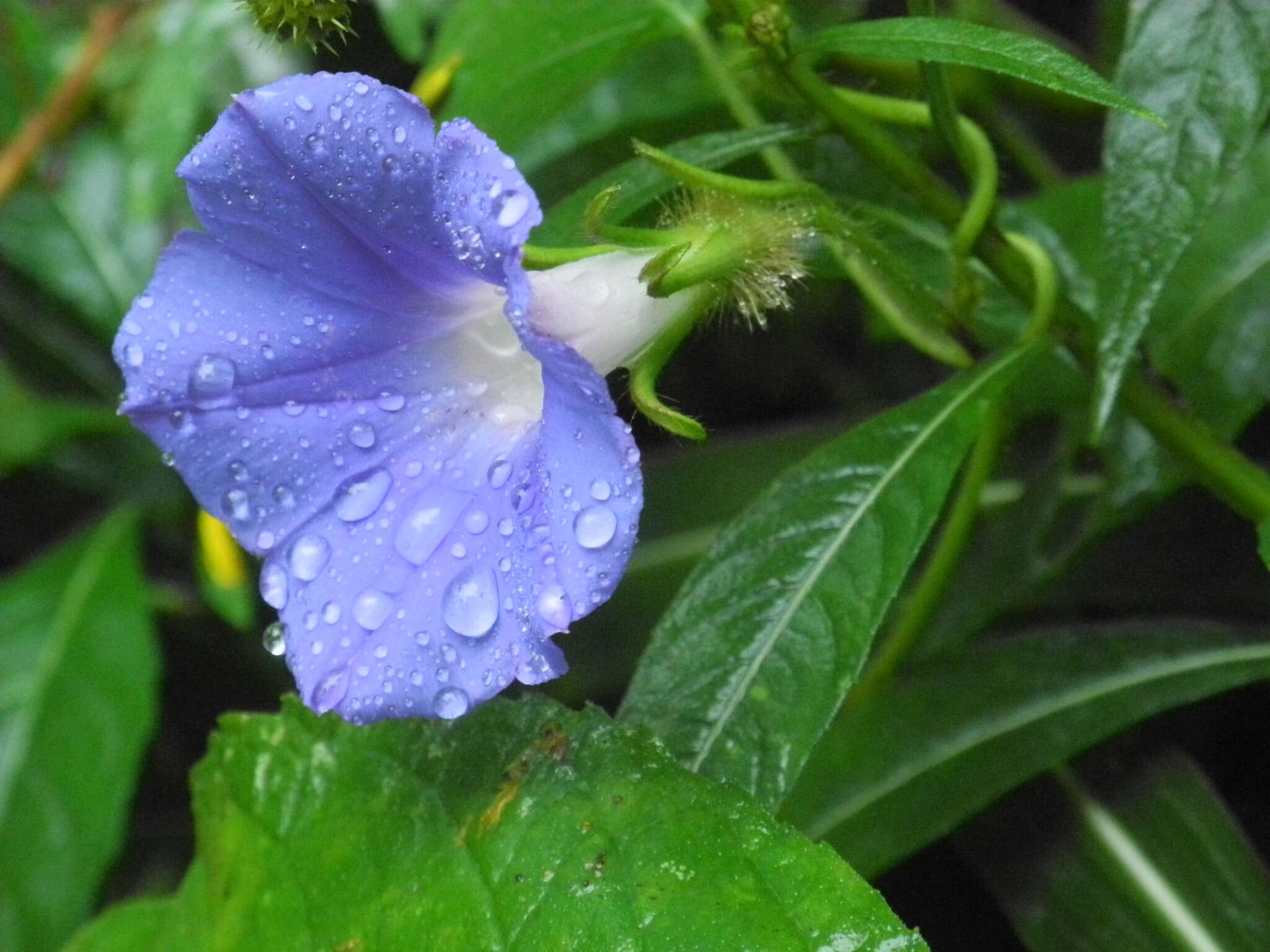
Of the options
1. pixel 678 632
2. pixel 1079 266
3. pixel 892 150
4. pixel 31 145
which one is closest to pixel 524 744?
pixel 678 632

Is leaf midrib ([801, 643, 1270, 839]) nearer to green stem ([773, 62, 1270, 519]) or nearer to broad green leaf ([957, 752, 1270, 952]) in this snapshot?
broad green leaf ([957, 752, 1270, 952])

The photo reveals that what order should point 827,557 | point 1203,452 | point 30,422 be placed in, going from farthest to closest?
point 30,422 → point 1203,452 → point 827,557

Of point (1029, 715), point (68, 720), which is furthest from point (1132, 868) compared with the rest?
point (68, 720)

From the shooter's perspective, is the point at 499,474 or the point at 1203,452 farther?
the point at 1203,452

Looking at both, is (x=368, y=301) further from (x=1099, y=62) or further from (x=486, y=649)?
(x=1099, y=62)

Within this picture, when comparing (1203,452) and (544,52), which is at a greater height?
(544,52)

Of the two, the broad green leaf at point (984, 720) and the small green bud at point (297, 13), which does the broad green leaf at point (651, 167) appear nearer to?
the small green bud at point (297, 13)

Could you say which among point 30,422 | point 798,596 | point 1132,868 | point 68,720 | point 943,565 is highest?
point 798,596

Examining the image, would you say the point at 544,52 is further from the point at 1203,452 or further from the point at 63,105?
the point at 63,105
